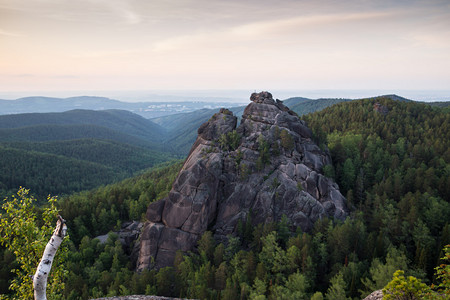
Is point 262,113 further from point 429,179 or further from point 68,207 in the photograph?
point 68,207

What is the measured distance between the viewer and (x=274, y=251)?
56.0 m

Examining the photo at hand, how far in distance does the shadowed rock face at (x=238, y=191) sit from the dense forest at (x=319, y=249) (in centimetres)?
383

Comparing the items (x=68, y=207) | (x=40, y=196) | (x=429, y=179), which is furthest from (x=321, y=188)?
(x=40, y=196)

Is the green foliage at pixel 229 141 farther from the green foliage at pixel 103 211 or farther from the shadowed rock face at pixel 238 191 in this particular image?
the green foliage at pixel 103 211

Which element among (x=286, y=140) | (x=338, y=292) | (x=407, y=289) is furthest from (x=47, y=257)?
(x=286, y=140)

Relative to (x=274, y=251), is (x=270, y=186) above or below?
above

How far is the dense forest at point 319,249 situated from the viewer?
47844 mm

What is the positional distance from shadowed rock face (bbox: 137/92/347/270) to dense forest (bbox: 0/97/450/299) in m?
3.83

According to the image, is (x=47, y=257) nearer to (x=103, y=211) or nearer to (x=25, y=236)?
(x=25, y=236)

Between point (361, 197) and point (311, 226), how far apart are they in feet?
71.9

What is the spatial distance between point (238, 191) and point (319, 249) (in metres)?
23.5

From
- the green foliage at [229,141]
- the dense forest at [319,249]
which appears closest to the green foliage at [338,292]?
the dense forest at [319,249]

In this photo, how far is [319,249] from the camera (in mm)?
53781

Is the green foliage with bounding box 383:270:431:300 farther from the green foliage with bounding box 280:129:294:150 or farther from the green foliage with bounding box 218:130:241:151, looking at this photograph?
the green foliage with bounding box 218:130:241:151
